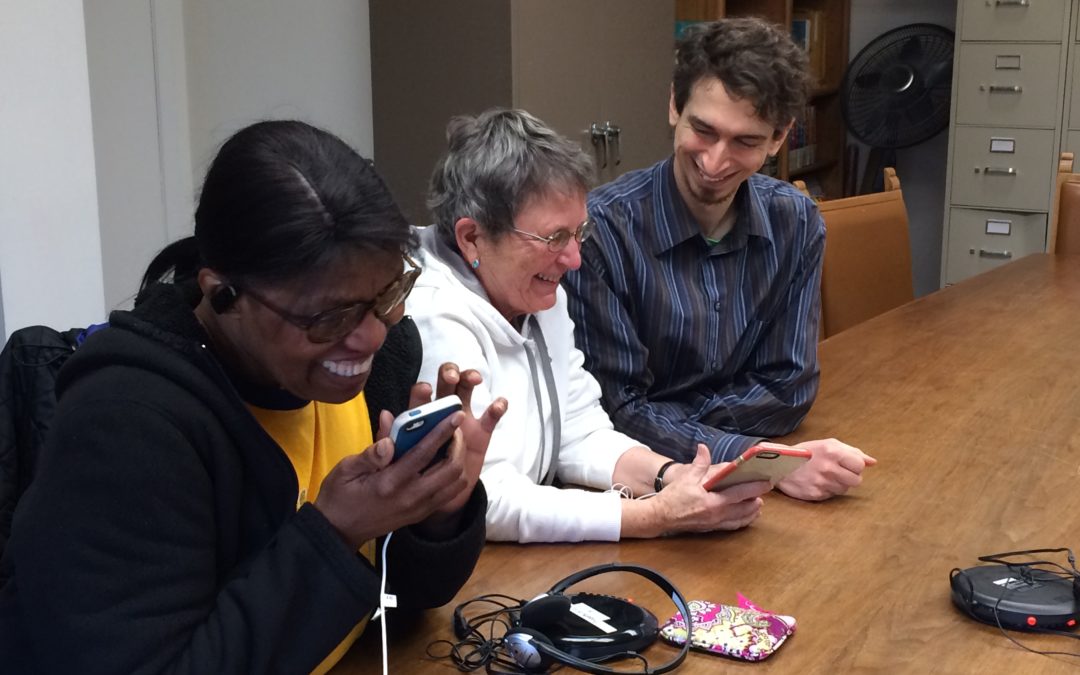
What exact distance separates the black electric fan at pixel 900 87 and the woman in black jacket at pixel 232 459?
435cm

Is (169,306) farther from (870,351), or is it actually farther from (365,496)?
(870,351)

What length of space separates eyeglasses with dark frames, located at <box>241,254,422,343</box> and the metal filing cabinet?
425 centimetres

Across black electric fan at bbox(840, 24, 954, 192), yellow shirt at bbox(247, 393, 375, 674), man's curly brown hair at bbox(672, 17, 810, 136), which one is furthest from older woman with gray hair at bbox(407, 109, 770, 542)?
black electric fan at bbox(840, 24, 954, 192)

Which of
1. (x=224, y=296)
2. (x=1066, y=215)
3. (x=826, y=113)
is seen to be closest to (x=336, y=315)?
(x=224, y=296)

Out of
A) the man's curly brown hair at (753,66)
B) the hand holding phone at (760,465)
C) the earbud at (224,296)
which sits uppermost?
the man's curly brown hair at (753,66)

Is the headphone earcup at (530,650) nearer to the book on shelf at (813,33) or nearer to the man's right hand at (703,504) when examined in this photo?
the man's right hand at (703,504)

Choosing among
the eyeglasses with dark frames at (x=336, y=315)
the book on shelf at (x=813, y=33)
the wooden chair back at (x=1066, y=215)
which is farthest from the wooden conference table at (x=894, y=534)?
the book on shelf at (x=813, y=33)

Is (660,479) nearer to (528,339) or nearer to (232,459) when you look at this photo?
(528,339)

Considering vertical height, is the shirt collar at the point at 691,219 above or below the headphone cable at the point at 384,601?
above

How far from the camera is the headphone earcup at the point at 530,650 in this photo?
3.82 feet

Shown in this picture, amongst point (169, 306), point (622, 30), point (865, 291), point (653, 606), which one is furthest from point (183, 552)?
point (622, 30)

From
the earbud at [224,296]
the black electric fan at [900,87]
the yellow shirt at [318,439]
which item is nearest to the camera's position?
the earbud at [224,296]

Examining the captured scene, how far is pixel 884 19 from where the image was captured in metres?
5.39

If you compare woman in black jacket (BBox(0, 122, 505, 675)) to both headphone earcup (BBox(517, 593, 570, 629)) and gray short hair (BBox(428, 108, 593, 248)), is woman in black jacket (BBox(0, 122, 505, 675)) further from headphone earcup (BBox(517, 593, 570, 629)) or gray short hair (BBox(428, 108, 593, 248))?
gray short hair (BBox(428, 108, 593, 248))
